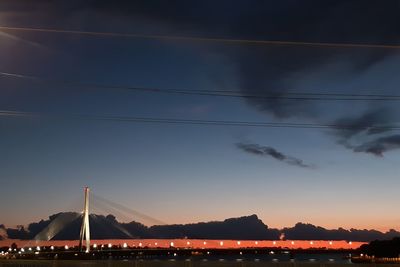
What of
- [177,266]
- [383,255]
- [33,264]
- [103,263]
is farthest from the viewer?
[383,255]

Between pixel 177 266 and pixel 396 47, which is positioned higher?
pixel 396 47

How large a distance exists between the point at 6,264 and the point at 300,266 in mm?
18315

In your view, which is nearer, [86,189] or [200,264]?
[200,264]

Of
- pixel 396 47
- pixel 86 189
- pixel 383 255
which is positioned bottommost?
pixel 383 255

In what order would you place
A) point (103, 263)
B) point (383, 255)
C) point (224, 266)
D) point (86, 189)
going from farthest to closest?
1. point (383, 255)
2. point (86, 189)
3. point (103, 263)
4. point (224, 266)

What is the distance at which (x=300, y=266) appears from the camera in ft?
77.0

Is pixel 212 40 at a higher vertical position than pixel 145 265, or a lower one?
higher

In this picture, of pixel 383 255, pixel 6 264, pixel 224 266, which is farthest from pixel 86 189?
pixel 224 266

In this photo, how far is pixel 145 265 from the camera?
2716 centimetres

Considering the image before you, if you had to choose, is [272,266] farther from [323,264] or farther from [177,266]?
[177,266]

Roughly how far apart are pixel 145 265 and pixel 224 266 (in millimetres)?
4875

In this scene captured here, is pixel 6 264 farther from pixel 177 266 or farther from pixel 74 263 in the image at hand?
pixel 177 266

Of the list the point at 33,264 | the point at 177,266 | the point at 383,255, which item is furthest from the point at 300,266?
the point at 383,255

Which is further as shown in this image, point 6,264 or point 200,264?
point 6,264
